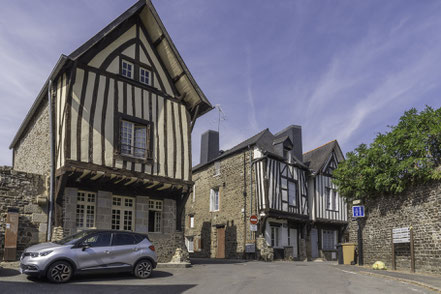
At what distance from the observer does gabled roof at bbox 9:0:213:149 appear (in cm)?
1478

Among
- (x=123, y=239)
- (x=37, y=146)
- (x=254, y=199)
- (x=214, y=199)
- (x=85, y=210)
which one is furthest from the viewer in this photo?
(x=214, y=199)

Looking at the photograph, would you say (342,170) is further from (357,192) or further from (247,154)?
(247,154)

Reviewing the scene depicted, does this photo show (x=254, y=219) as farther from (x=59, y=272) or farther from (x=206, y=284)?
(x=59, y=272)

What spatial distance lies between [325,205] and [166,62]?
1514cm

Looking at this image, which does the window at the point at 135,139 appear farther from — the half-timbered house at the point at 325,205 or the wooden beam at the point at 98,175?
the half-timbered house at the point at 325,205

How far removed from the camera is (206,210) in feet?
86.6

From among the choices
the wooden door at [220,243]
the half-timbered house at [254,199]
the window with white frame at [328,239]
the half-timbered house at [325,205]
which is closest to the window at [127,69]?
the half-timbered house at [254,199]

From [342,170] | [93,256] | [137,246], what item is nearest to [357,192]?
[342,170]

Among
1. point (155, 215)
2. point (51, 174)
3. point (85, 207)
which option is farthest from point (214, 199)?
point (51, 174)

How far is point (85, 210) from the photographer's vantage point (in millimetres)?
13648

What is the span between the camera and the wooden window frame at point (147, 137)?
14.1m

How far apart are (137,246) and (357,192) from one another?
34.7 ft

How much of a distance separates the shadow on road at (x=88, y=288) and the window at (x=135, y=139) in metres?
6.29

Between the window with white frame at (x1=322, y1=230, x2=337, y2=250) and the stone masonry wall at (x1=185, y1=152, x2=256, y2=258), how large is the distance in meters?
6.87
